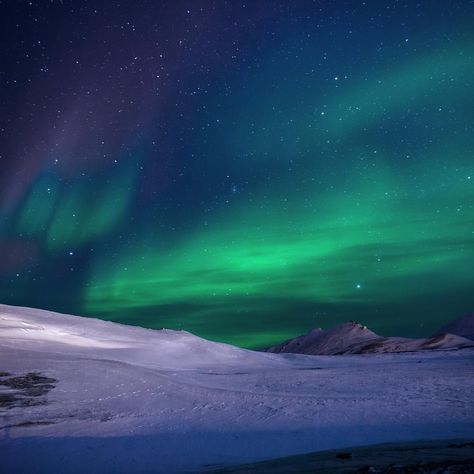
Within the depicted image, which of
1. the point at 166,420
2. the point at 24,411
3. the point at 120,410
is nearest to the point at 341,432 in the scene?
the point at 166,420

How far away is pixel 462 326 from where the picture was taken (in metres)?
67.2

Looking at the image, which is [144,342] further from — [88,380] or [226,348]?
[88,380]

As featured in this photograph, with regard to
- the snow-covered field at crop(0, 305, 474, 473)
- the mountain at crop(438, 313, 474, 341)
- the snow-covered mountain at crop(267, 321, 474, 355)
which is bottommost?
the snow-covered field at crop(0, 305, 474, 473)

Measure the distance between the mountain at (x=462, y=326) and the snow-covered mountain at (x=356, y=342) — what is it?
38.6 ft

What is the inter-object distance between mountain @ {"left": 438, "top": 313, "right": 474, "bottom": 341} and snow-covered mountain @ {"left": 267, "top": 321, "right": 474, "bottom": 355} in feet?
38.6

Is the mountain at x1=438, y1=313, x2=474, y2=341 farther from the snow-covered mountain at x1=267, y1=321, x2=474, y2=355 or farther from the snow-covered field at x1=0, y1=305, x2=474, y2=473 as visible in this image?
the snow-covered field at x1=0, y1=305, x2=474, y2=473

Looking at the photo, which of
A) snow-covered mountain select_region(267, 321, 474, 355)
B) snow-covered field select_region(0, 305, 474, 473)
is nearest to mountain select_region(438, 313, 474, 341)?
snow-covered mountain select_region(267, 321, 474, 355)

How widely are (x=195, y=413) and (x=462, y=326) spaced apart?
6826 cm

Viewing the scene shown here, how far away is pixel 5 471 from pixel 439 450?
518 cm

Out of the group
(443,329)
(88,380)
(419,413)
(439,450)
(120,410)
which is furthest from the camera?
(443,329)

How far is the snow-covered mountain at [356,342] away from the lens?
4488 centimetres

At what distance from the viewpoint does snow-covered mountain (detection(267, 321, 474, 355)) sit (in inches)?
1767

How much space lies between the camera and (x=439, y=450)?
5.01 meters

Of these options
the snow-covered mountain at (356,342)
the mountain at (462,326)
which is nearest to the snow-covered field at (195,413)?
the snow-covered mountain at (356,342)
